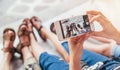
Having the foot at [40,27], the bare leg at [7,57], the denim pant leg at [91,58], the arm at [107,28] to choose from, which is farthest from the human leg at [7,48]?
the arm at [107,28]

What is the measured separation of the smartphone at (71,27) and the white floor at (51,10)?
0.66 ft

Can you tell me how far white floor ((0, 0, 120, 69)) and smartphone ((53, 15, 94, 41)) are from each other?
0.20 meters

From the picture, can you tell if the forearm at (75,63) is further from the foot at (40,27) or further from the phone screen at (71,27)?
the foot at (40,27)

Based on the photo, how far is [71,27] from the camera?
0.78m

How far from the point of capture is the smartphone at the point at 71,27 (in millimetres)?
775

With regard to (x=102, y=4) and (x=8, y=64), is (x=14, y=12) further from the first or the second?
(x=102, y=4)

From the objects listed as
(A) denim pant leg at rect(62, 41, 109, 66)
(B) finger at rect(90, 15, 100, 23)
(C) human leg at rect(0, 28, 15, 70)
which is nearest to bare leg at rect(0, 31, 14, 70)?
(C) human leg at rect(0, 28, 15, 70)

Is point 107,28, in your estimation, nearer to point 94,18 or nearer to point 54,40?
point 94,18

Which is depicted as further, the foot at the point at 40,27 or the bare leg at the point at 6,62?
the foot at the point at 40,27

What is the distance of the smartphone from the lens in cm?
78

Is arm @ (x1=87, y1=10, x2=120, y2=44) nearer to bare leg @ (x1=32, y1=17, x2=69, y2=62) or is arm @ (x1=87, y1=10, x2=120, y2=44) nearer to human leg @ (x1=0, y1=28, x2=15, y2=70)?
bare leg @ (x1=32, y1=17, x2=69, y2=62)

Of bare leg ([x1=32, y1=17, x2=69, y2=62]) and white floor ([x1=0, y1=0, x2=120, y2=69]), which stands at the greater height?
white floor ([x1=0, y1=0, x2=120, y2=69])

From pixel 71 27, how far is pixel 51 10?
0.32m

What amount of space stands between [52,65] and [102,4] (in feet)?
1.26
